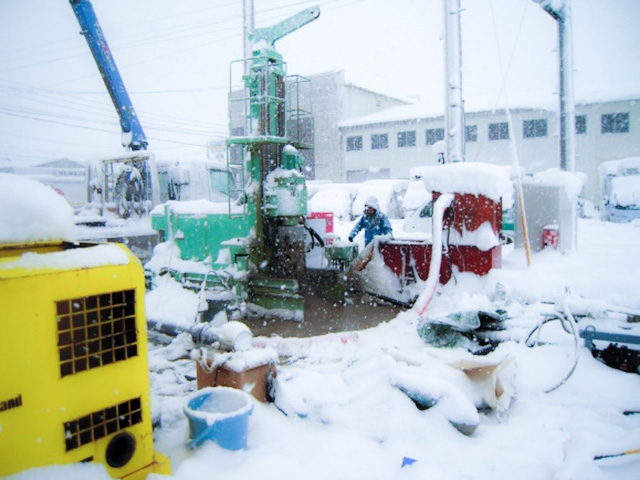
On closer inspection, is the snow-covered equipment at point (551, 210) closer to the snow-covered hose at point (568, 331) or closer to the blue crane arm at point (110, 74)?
the snow-covered hose at point (568, 331)

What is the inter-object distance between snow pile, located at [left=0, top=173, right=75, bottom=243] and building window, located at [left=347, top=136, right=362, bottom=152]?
1266 inches

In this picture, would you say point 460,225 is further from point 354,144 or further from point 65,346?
point 354,144

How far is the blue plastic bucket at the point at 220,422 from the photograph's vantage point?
2816 millimetres

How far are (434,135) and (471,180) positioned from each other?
25244mm

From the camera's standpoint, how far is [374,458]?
2.93 meters

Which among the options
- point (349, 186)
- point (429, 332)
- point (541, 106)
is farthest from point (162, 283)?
point (541, 106)

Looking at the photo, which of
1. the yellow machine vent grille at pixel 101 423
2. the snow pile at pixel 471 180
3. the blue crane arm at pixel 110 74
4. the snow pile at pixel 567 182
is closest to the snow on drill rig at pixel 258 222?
the snow pile at pixel 471 180

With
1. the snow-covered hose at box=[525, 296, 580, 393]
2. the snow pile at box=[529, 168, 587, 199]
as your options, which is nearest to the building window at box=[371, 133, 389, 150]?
the snow pile at box=[529, 168, 587, 199]

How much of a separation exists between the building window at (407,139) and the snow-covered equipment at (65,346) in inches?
1218

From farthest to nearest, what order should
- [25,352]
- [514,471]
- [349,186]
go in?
[349,186] → [514,471] → [25,352]

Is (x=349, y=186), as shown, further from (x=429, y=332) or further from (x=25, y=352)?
(x=25, y=352)

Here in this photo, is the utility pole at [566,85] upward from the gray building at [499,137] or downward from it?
downward

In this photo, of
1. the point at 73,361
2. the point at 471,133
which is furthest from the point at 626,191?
the point at 73,361

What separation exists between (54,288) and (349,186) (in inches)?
829
